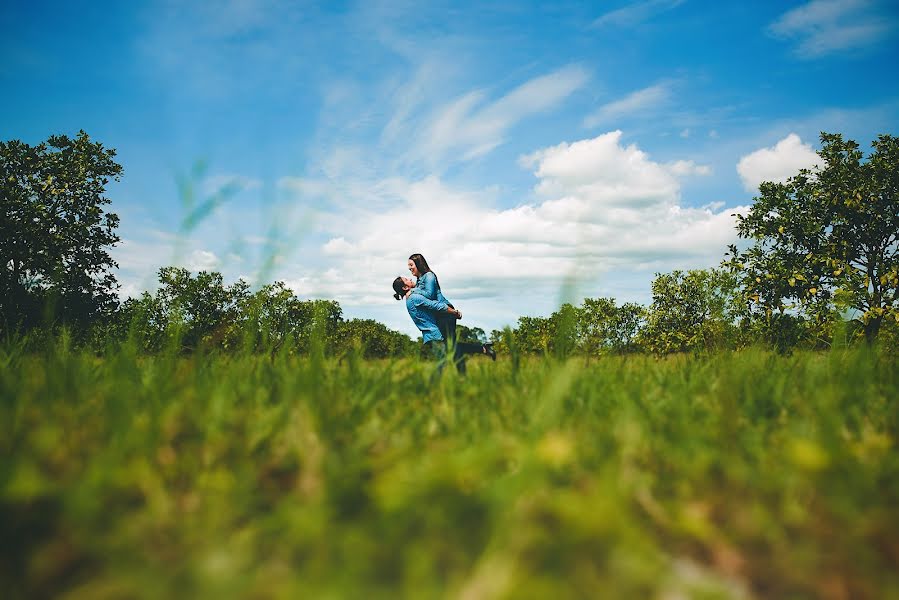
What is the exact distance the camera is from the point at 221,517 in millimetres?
1460

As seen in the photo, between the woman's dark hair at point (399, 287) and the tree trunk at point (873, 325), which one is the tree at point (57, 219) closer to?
the woman's dark hair at point (399, 287)

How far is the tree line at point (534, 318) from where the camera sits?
3852mm

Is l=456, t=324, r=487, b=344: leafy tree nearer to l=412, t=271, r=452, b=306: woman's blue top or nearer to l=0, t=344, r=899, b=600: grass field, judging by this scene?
l=0, t=344, r=899, b=600: grass field

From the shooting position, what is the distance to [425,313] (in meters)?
9.01

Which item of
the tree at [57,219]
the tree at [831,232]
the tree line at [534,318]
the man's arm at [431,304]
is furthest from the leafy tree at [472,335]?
the tree at [57,219]

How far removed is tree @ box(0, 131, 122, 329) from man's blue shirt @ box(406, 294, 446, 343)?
1722 centimetres

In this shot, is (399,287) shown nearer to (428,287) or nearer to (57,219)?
(428,287)

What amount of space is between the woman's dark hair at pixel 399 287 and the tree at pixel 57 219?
16024 millimetres

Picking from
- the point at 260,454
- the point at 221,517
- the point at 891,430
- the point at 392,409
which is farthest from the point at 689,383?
the point at 221,517

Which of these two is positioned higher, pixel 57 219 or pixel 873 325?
pixel 57 219

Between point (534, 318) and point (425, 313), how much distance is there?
20.4 ft

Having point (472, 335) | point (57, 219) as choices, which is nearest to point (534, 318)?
point (472, 335)

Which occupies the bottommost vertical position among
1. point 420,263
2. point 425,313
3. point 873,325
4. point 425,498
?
point 425,498

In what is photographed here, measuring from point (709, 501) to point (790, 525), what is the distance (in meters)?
0.23
